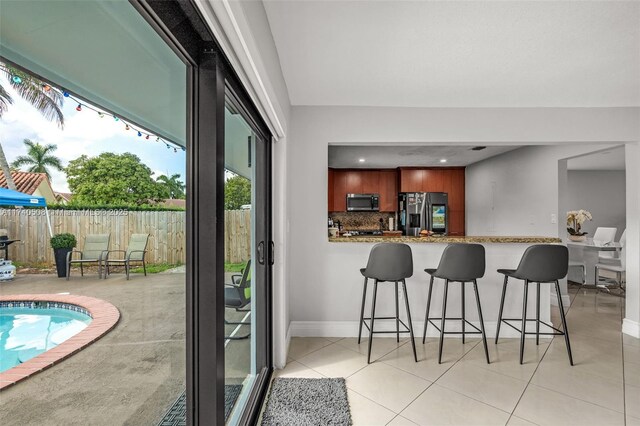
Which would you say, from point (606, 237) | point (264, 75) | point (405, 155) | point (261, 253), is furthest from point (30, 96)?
point (606, 237)

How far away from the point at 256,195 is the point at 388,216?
4.81 m

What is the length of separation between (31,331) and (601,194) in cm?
983

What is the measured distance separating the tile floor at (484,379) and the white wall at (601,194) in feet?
17.9

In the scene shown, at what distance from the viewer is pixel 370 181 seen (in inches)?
248

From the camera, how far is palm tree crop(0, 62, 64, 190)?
1.53 ft

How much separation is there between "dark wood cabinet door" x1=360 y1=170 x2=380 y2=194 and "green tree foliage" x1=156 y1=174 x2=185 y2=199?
17.7 feet

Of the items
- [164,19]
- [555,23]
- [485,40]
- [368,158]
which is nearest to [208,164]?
[164,19]

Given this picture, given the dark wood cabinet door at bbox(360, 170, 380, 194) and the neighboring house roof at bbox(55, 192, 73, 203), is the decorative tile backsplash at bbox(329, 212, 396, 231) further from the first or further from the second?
the neighboring house roof at bbox(55, 192, 73, 203)

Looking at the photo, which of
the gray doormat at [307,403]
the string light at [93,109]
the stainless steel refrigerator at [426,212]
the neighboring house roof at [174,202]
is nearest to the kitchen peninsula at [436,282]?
the gray doormat at [307,403]

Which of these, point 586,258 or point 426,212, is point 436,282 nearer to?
point 426,212

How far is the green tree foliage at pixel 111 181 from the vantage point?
64cm

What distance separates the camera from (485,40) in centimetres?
191

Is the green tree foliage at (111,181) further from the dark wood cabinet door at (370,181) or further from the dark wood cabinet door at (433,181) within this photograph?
the dark wood cabinet door at (433,181)

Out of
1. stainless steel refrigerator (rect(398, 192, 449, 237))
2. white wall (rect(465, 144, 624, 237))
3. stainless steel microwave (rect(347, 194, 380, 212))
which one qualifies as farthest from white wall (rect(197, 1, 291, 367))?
stainless steel refrigerator (rect(398, 192, 449, 237))
